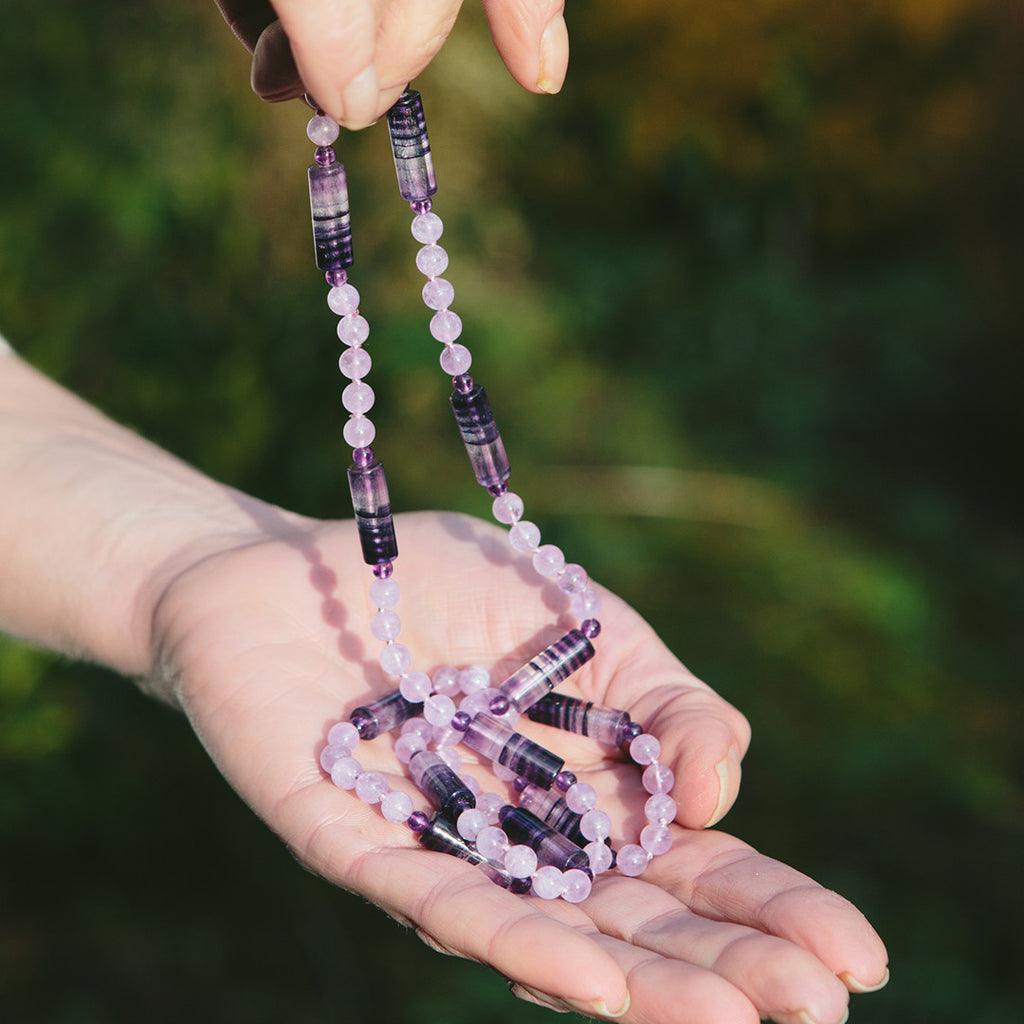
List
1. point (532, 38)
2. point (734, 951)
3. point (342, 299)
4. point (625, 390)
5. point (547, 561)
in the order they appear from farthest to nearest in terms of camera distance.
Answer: point (625, 390)
point (547, 561)
point (342, 299)
point (532, 38)
point (734, 951)

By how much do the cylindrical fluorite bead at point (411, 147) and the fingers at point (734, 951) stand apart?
1140 mm

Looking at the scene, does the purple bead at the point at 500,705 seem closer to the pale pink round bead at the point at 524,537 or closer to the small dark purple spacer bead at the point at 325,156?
the pale pink round bead at the point at 524,537

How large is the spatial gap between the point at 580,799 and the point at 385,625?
0.44 meters

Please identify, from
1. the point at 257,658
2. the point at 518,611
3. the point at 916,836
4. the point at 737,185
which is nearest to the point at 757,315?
the point at 737,185

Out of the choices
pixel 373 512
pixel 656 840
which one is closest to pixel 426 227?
pixel 373 512

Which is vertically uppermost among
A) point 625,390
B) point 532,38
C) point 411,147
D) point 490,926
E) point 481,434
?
point 625,390

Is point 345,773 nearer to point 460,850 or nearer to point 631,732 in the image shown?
point 460,850

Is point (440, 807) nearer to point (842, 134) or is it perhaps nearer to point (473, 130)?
point (473, 130)

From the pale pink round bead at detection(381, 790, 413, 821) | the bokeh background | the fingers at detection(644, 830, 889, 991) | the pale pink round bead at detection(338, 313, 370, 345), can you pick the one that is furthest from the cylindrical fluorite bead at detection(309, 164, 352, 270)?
the bokeh background

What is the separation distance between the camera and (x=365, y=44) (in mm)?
1580

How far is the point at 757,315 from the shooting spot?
20.6 feet

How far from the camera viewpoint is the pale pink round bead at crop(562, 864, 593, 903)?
1806 mm

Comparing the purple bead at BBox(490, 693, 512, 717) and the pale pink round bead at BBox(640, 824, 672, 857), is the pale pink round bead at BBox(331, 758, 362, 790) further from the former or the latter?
the pale pink round bead at BBox(640, 824, 672, 857)

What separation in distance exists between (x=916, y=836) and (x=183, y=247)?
2.76 m
